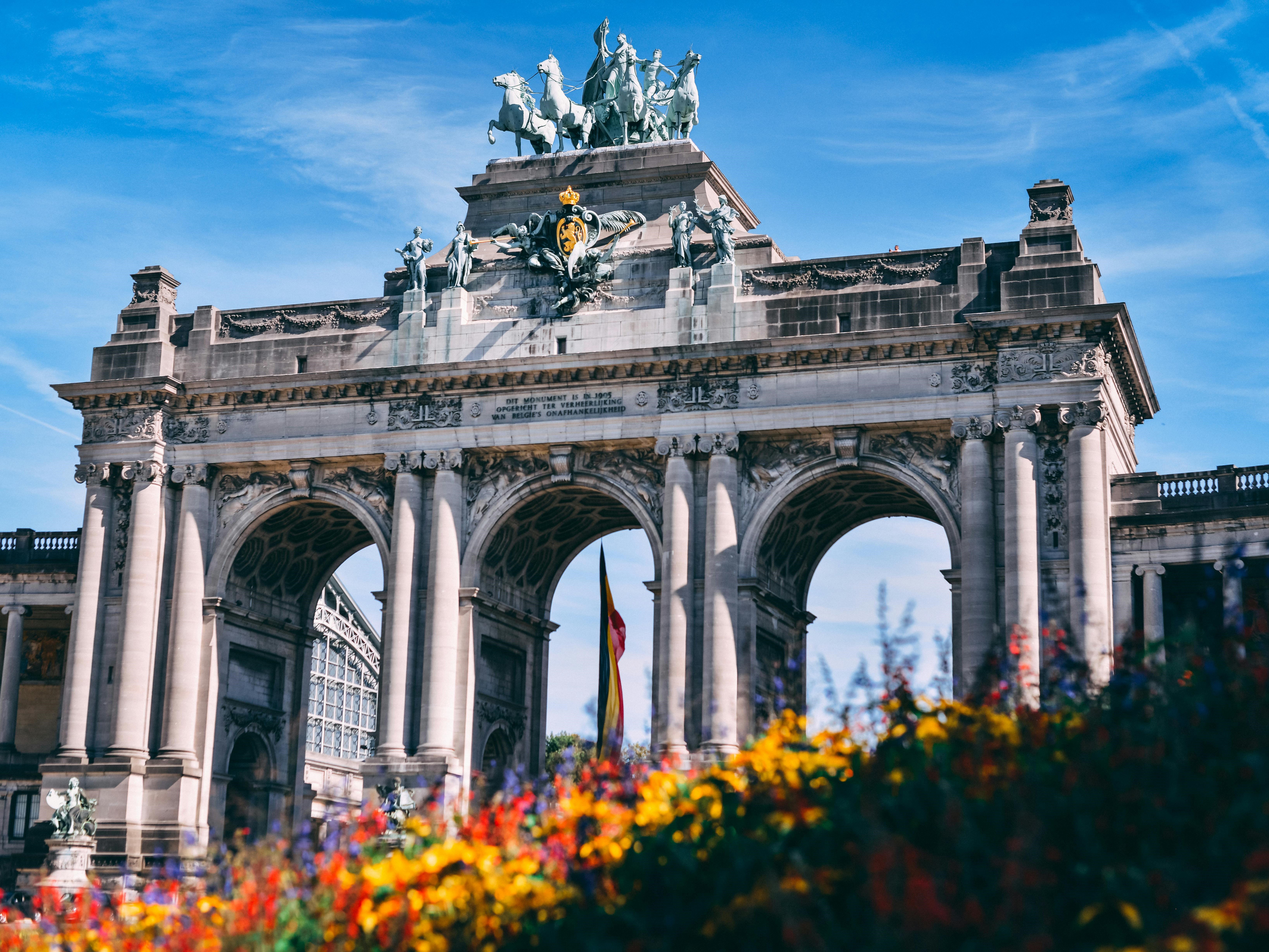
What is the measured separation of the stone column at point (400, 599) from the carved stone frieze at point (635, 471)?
5.06 metres

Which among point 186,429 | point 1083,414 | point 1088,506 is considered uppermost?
point 186,429

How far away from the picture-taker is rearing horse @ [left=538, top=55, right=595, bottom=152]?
52906 mm

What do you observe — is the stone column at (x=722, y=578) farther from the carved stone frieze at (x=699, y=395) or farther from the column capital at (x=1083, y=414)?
the column capital at (x=1083, y=414)

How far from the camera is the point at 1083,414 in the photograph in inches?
1699

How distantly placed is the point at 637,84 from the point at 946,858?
41471mm

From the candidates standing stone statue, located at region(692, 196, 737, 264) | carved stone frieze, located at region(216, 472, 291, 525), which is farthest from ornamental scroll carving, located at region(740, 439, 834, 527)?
carved stone frieze, located at region(216, 472, 291, 525)

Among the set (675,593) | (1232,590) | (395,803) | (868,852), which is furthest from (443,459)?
(868,852)

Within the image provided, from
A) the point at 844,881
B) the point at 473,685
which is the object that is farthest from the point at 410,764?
the point at 844,881

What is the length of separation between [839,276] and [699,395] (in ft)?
16.8

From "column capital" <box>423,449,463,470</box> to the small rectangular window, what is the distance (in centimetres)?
Answer: 1859

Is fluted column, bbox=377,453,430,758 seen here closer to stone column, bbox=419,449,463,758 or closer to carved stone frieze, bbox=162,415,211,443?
stone column, bbox=419,449,463,758

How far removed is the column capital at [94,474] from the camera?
51.1m

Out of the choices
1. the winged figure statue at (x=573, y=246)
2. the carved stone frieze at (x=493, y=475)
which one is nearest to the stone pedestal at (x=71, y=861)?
the carved stone frieze at (x=493, y=475)

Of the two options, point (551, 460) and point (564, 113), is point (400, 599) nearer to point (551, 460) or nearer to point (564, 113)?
point (551, 460)
